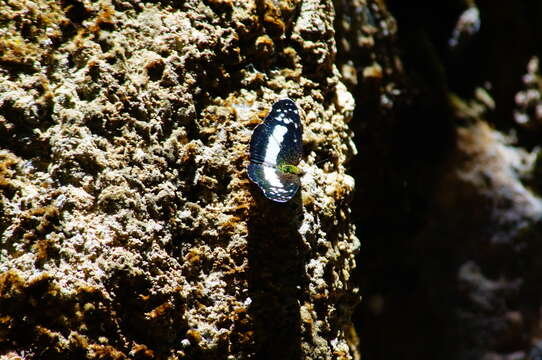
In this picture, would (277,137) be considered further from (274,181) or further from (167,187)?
(167,187)

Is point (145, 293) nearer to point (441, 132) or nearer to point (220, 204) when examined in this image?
point (220, 204)

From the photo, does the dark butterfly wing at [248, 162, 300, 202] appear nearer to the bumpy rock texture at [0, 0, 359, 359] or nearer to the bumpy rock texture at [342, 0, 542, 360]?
the bumpy rock texture at [0, 0, 359, 359]

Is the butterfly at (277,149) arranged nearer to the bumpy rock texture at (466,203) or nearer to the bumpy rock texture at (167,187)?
the bumpy rock texture at (167,187)

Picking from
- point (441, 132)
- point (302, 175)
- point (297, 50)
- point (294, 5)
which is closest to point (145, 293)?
point (302, 175)

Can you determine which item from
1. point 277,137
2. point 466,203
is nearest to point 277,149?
point 277,137

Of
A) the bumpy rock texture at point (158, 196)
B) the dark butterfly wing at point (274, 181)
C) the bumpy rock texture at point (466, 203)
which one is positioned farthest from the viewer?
the bumpy rock texture at point (466, 203)

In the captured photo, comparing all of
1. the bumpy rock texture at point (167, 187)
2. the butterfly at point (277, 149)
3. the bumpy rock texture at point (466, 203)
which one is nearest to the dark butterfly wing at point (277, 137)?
the butterfly at point (277, 149)

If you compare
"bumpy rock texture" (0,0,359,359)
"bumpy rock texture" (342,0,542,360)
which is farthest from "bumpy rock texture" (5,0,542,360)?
"bumpy rock texture" (342,0,542,360)
